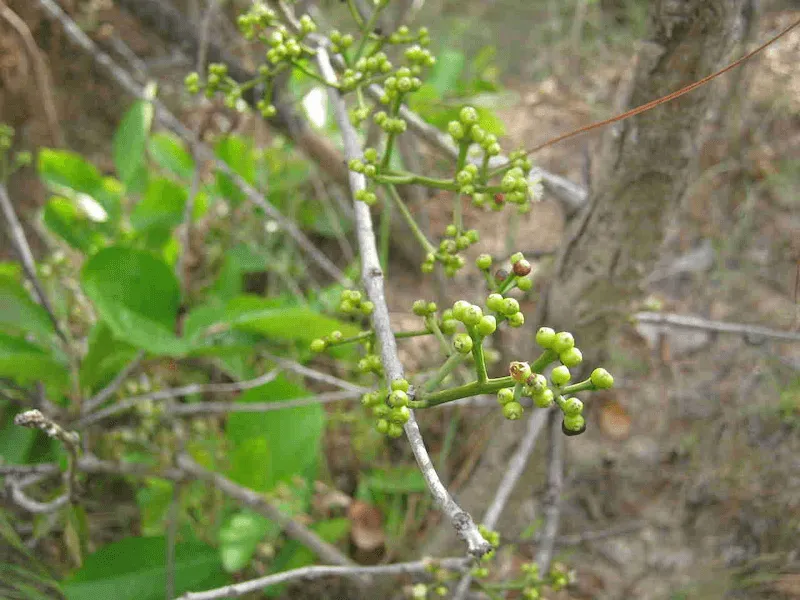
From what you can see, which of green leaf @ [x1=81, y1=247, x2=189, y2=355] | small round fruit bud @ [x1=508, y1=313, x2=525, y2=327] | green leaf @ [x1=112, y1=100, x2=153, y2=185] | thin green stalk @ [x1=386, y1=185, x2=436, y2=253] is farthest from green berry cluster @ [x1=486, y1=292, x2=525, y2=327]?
green leaf @ [x1=112, y1=100, x2=153, y2=185]

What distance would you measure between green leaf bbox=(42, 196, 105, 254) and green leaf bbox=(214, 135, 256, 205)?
46 cm

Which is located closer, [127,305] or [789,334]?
[789,334]

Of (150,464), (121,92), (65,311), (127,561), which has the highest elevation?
(121,92)

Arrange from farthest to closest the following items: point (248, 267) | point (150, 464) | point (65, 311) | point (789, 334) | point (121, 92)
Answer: point (121, 92)
point (248, 267)
point (65, 311)
point (150, 464)
point (789, 334)

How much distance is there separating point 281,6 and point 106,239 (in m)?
1.42

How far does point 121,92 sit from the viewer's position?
126 inches

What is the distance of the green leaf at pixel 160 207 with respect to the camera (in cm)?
204

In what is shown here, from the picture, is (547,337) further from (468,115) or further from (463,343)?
(468,115)

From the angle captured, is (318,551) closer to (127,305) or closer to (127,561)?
(127,561)

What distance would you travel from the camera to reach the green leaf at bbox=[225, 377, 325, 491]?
5.64ft

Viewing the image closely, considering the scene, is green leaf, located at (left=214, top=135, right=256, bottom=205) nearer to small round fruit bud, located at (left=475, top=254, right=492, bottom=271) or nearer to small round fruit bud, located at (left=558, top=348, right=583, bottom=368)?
small round fruit bud, located at (left=475, top=254, right=492, bottom=271)

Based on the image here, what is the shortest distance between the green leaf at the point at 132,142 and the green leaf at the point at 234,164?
24 cm

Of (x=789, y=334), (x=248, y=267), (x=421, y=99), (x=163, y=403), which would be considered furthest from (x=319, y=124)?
(x=789, y=334)

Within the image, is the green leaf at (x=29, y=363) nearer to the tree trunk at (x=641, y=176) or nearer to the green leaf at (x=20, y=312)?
the green leaf at (x=20, y=312)
